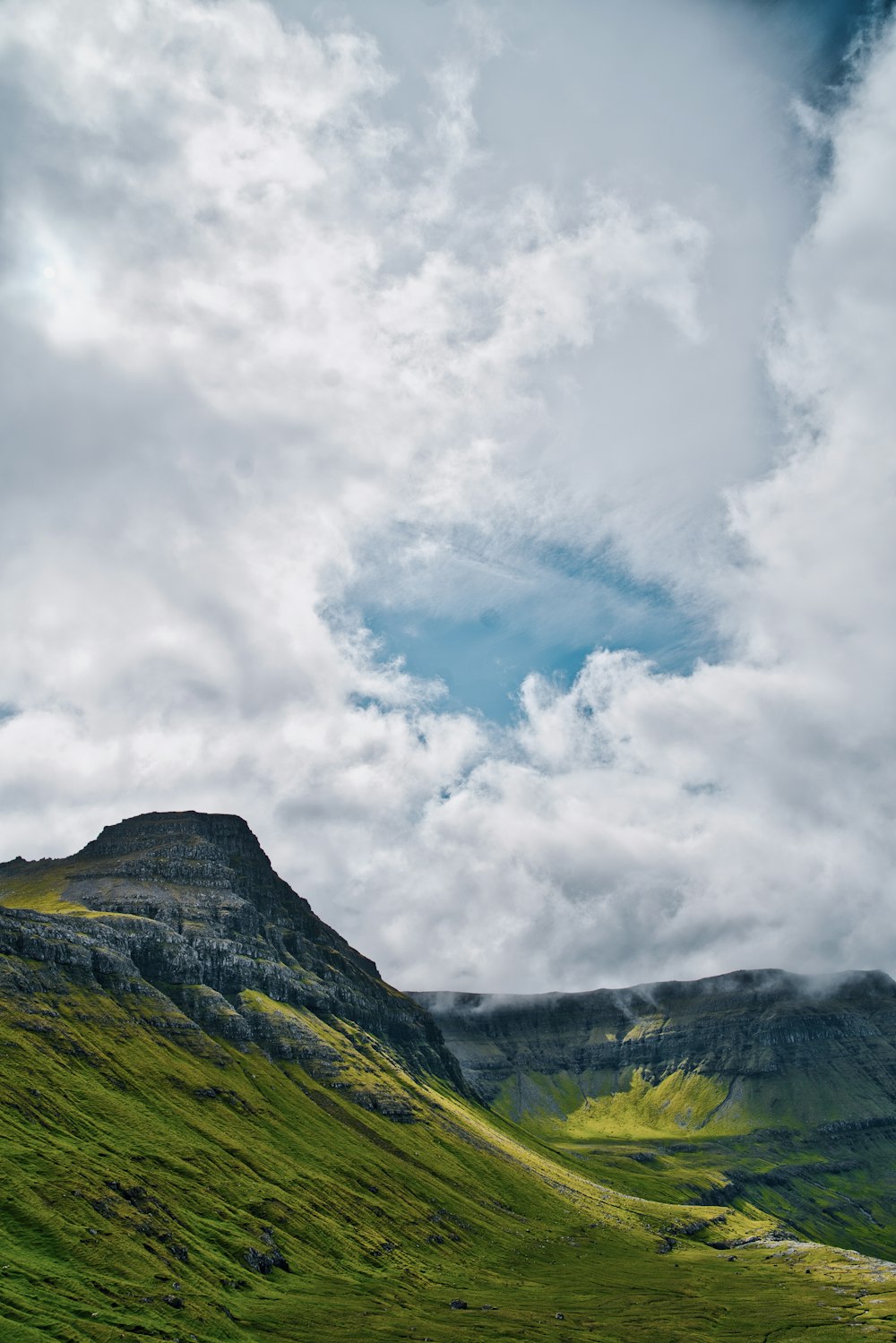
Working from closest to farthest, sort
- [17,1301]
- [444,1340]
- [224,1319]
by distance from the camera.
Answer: [17,1301] < [224,1319] < [444,1340]

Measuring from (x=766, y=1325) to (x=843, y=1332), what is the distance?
1653 centimetres

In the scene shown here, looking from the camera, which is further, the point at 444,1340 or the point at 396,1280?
the point at 396,1280

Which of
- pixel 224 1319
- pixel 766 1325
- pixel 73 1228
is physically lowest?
pixel 766 1325

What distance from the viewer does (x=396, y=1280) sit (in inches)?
7436

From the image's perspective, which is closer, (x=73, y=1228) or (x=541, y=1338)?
(x=73, y=1228)

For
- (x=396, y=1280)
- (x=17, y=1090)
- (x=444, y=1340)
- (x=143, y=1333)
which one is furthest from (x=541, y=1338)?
(x=17, y=1090)

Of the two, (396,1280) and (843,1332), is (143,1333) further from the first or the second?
(843,1332)

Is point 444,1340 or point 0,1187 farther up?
point 0,1187

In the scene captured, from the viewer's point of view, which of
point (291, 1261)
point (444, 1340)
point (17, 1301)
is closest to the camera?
→ point (17, 1301)

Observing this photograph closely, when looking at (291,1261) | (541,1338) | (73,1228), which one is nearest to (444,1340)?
(541,1338)

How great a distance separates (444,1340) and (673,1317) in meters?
74.8

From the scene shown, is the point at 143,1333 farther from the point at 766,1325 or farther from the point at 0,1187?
the point at 766,1325

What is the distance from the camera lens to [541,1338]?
15612 centimetres

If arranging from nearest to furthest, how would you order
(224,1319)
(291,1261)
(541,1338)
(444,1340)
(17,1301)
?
(17,1301) < (224,1319) < (444,1340) < (541,1338) < (291,1261)
